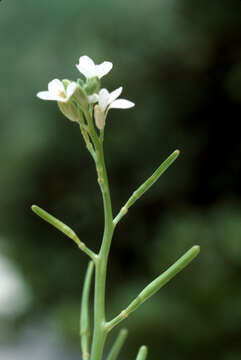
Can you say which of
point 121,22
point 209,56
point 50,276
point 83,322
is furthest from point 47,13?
point 83,322

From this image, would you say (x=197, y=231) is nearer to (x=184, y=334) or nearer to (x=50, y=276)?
(x=184, y=334)

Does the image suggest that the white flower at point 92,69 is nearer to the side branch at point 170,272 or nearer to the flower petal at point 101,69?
the flower petal at point 101,69

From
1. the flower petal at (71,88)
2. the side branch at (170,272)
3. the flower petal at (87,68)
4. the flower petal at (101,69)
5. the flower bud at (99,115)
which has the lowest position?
the side branch at (170,272)

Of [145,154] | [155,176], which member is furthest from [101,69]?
[145,154]

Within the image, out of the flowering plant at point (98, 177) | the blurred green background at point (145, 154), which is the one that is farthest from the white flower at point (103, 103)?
the blurred green background at point (145, 154)

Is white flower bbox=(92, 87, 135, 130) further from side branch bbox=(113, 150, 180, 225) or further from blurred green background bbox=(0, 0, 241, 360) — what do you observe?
blurred green background bbox=(0, 0, 241, 360)

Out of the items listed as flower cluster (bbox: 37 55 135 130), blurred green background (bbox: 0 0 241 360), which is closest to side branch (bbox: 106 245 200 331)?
flower cluster (bbox: 37 55 135 130)
